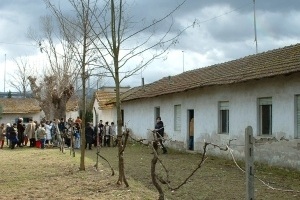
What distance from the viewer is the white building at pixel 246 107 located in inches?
609

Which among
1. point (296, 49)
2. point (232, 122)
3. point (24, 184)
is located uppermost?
point (296, 49)

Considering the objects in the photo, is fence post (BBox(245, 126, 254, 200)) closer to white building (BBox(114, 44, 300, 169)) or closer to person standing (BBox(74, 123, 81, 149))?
white building (BBox(114, 44, 300, 169))

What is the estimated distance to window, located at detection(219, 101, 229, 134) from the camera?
19.7 metres

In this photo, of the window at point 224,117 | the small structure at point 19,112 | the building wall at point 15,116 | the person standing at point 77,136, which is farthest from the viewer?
the building wall at point 15,116

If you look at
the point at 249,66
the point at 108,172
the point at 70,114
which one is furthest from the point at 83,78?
the point at 70,114

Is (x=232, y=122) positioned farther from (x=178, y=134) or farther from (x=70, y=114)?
(x=70, y=114)

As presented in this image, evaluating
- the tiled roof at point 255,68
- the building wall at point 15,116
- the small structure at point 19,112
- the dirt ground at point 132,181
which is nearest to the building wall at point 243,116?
the tiled roof at point 255,68

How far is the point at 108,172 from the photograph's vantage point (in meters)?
13.7

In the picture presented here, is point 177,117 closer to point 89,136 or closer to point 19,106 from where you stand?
point 89,136

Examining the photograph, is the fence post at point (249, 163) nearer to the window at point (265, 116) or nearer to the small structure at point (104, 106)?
the window at point (265, 116)

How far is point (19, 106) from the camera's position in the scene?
57.8 metres

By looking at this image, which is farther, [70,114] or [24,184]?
[70,114]

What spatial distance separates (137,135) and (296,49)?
1552cm

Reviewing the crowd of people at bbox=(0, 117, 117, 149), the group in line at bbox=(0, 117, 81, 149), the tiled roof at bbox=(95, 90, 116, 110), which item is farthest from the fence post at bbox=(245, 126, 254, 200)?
the tiled roof at bbox=(95, 90, 116, 110)
